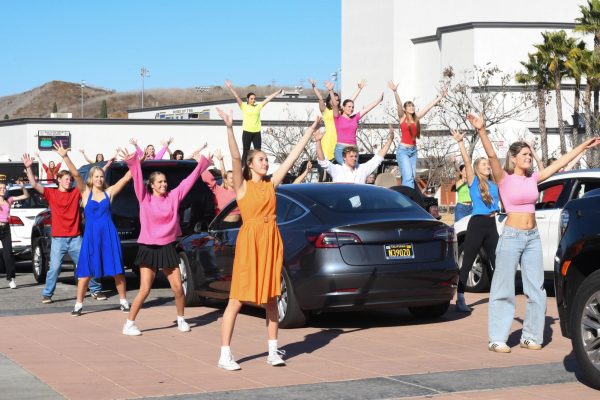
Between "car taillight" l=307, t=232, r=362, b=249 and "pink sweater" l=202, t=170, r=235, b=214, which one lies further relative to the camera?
"pink sweater" l=202, t=170, r=235, b=214

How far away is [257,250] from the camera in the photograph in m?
9.71

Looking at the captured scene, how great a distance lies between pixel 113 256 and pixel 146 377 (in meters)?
5.42

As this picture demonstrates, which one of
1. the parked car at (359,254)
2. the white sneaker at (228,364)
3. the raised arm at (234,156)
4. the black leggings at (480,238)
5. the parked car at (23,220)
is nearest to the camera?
the raised arm at (234,156)

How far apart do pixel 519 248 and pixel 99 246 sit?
603 centimetres

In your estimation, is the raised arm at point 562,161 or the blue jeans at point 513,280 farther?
the blue jeans at point 513,280

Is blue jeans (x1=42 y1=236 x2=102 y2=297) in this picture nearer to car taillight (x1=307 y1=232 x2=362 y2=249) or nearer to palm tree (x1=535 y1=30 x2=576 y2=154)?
car taillight (x1=307 y1=232 x2=362 y2=249)

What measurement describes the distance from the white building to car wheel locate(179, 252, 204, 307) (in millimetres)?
53205

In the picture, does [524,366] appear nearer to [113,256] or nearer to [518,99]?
[113,256]

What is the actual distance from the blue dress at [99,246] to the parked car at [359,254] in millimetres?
2710

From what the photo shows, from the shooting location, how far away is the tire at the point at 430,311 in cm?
1292

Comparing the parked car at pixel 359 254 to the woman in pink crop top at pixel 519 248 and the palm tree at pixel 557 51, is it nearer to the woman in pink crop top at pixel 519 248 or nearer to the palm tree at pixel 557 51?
the woman in pink crop top at pixel 519 248

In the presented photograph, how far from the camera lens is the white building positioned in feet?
232

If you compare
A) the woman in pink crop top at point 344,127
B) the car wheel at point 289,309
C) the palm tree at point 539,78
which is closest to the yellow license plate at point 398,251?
the car wheel at point 289,309

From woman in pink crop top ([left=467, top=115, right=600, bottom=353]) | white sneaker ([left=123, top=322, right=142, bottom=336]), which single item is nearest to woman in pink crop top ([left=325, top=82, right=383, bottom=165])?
white sneaker ([left=123, top=322, right=142, bottom=336])
